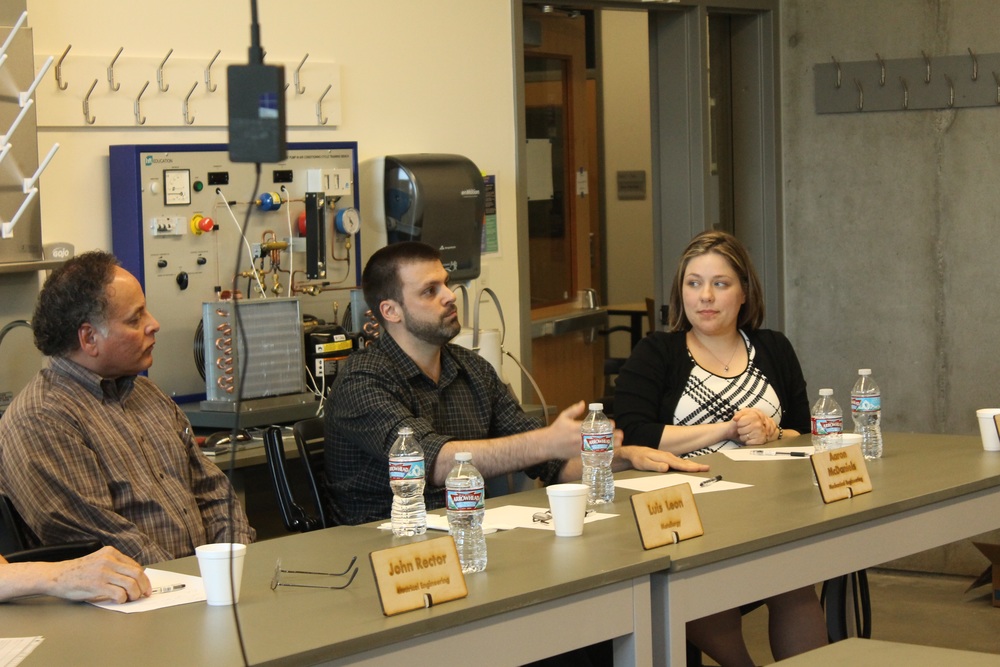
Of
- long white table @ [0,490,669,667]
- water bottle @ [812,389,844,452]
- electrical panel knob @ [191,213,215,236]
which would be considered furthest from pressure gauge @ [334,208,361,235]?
long white table @ [0,490,669,667]

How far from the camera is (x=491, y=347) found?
464 cm

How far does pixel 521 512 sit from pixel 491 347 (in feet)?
6.27

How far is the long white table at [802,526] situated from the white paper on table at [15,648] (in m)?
1.06

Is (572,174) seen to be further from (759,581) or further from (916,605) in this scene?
(759,581)

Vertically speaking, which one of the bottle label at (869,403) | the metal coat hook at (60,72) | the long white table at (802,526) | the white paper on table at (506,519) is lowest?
the long white table at (802,526)

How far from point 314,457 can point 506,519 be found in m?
0.81

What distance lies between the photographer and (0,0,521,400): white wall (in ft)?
12.7

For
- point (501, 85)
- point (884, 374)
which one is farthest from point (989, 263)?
point (501, 85)

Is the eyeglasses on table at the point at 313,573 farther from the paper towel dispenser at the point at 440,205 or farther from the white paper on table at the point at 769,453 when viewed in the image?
the paper towel dispenser at the point at 440,205

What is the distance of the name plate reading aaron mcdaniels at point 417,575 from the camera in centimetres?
200

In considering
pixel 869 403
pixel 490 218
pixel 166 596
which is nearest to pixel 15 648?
pixel 166 596

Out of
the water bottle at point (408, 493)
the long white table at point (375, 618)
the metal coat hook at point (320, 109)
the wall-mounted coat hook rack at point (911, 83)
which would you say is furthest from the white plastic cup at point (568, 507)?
the wall-mounted coat hook rack at point (911, 83)

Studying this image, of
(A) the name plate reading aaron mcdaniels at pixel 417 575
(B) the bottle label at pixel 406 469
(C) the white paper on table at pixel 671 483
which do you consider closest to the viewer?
(A) the name plate reading aaron mcdaniels at pixel 417 575

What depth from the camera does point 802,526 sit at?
255 cm
